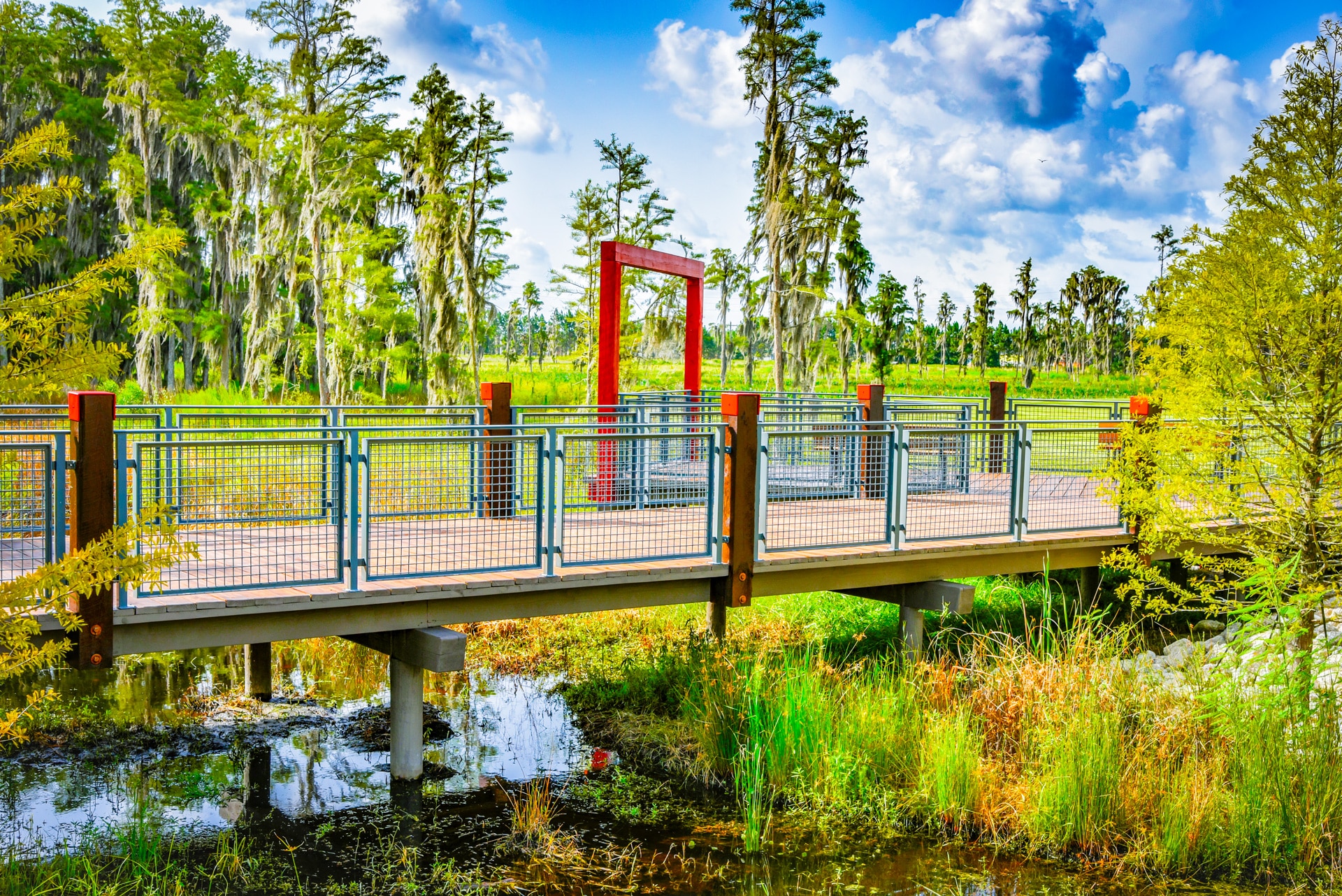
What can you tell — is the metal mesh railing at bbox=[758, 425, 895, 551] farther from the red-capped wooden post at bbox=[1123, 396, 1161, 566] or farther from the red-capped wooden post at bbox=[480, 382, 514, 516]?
the red-capped wooden post at bbox=[480, 382, 514, 516]

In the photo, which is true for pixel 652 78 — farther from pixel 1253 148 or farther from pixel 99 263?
pixel 99 263

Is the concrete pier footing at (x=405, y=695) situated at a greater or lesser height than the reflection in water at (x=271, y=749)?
greater

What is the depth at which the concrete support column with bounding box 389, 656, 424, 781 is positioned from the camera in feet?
28.0

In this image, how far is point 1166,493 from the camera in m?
8.90

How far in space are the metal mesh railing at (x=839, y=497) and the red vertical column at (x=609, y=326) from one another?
7.75 ft

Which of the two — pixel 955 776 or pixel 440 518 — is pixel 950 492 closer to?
pixel 955 776

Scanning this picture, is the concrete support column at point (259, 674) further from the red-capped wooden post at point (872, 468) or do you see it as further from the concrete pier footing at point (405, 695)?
the red-capped wooden post at point (872, 468)

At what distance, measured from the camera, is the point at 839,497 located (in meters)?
11.8

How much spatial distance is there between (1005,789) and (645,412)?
705 cm

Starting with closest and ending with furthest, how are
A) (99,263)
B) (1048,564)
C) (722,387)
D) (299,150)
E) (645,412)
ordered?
(99,263) < (1048,564) < (645,412) < (299,150) < (722,387)

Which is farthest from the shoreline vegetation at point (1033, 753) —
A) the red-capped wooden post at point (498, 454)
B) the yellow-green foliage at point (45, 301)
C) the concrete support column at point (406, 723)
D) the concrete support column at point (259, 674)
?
the yellow-green foliage at point (45, 301)

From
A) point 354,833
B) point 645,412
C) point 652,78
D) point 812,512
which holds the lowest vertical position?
point 354,833

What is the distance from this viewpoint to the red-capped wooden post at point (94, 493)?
6.97 metres

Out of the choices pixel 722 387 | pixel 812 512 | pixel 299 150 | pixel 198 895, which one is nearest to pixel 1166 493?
pixel 812 512
